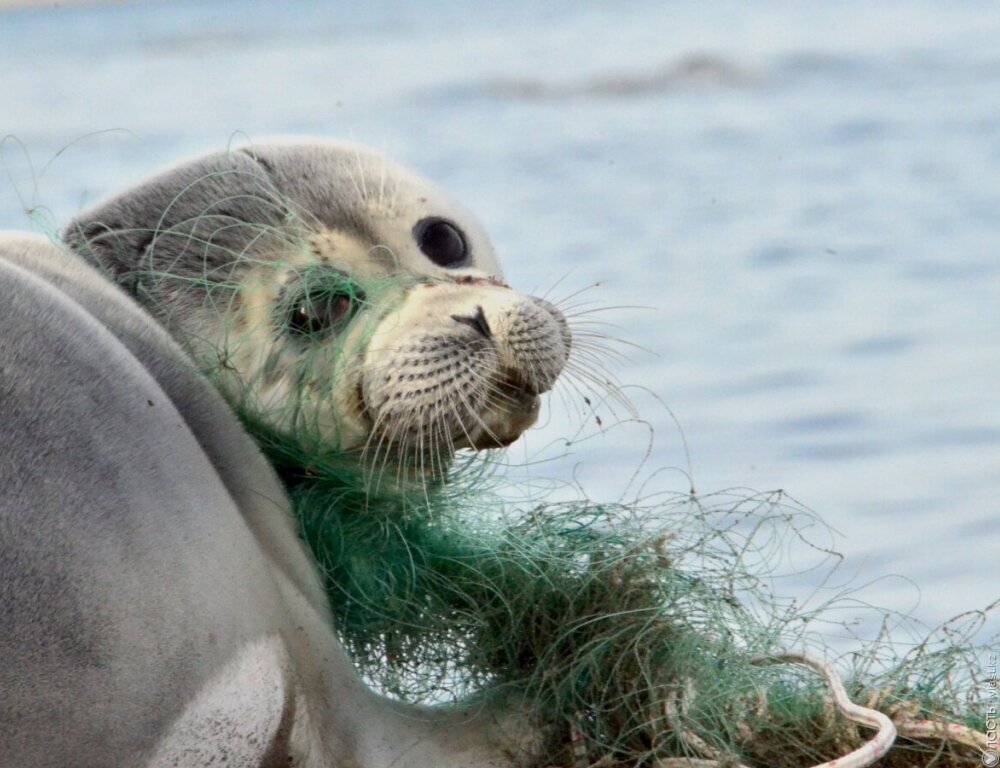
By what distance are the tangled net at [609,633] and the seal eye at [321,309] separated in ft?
0.44

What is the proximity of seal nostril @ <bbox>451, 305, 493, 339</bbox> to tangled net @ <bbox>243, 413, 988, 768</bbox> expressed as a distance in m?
0.20

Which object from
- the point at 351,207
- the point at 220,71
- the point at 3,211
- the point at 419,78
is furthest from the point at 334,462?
the point at 220,71

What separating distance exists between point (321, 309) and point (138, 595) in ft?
1.84

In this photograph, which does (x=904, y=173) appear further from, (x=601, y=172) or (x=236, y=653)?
(x=236, y=653)

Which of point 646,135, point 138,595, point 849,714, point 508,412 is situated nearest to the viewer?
point 138,595

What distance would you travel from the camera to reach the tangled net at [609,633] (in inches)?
80.2

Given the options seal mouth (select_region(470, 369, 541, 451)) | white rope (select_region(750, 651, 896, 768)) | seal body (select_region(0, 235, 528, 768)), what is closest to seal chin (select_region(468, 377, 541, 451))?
seal mouth (select_region(470, 369, 541, 451))

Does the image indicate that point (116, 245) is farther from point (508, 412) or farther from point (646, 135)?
point (646, 135)

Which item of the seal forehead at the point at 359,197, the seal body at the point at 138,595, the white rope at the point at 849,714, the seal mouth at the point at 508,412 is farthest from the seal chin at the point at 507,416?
the white rope at the point at 849,714

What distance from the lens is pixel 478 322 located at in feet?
7.29

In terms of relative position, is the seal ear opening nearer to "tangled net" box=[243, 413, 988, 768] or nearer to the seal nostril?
"tangled net" box=[243, 413, 988, 768]

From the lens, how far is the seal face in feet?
7.20

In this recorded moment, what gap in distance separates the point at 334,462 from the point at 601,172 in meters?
5.42

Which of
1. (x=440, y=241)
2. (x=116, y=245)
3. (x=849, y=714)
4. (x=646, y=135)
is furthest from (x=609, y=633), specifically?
(x=646, y=135)
